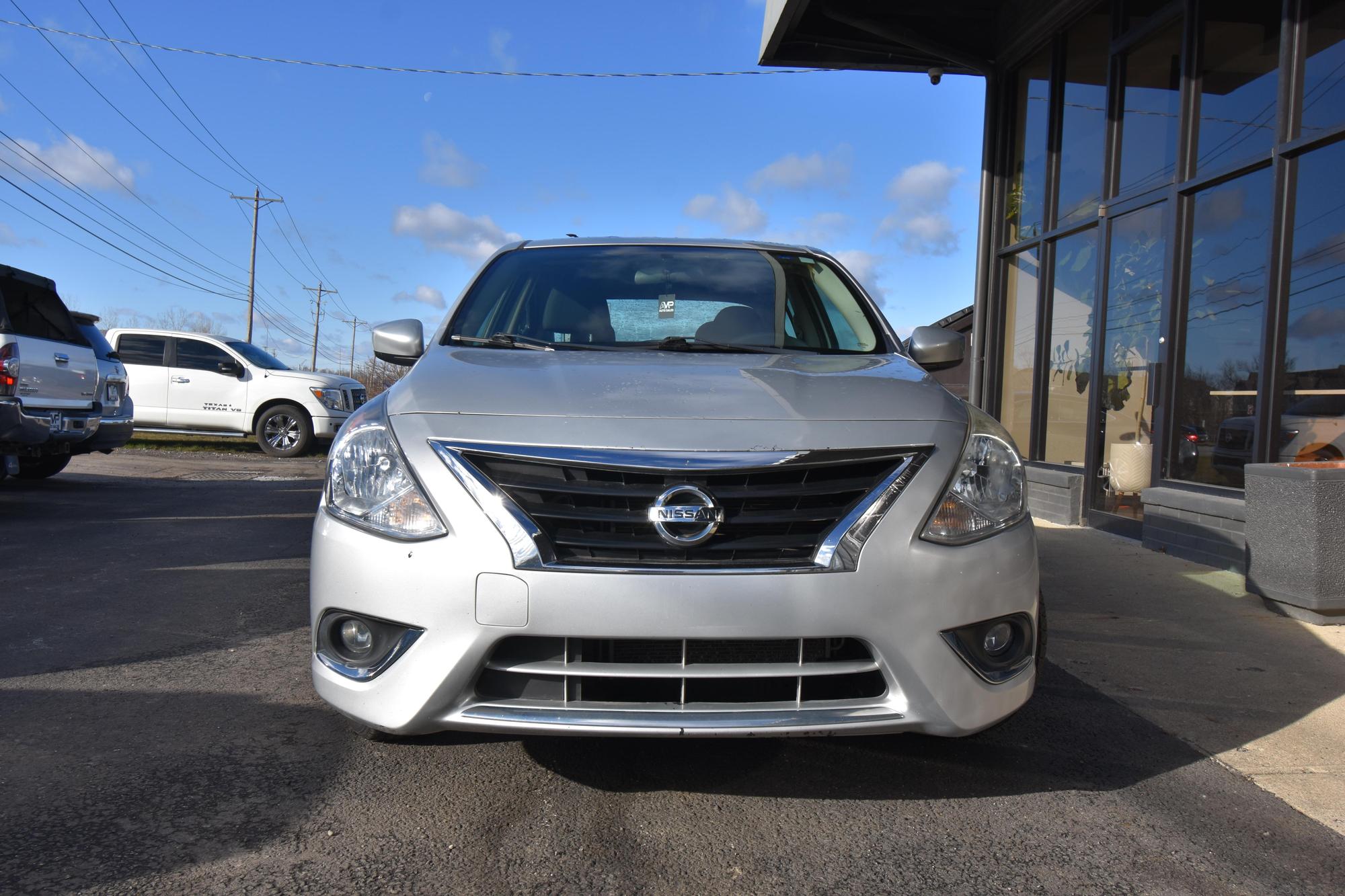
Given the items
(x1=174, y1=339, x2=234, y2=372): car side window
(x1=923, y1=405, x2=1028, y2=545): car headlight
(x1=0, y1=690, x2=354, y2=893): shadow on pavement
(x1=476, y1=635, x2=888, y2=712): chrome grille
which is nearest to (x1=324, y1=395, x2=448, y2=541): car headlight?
(x1=476, y1=635, x2=888, y2=712): chrome grille

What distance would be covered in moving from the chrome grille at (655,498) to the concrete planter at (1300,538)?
329 centimetres

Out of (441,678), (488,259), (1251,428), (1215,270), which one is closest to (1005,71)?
(1215,270)

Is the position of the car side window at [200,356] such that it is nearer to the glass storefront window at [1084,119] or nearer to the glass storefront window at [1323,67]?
the glass storefront window at [1084,119]

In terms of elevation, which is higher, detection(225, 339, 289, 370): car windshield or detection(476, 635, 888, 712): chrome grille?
detection(225, 339, 289, 370): car windshield

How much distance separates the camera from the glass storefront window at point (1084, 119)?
808cm

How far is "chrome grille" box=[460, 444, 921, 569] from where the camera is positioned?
2.23m

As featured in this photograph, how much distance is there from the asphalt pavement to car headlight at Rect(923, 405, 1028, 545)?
0.72m

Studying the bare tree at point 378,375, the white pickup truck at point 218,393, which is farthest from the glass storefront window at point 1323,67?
the bare tree at point 378,375

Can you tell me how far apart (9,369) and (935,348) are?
21.4 feet

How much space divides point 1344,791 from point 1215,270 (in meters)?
4.61

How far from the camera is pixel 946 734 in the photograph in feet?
7.59

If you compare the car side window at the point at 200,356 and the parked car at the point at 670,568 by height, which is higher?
the car side window at the point at 200,356

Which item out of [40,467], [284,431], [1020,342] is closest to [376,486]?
[1020,342]

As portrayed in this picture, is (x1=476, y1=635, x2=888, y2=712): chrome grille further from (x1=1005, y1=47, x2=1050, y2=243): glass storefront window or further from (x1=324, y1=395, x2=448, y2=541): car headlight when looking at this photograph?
(x1=1005, y1=47, x2=1050, y2=243): glass storefront window
